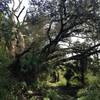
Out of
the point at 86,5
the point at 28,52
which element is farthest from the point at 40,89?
the point at 86,5

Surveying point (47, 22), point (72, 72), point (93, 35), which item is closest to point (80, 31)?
point (93, 35)

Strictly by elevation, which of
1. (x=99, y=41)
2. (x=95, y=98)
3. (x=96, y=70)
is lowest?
(x=95, y=98)

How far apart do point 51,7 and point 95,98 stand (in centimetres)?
413

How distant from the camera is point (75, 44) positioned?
17.0 m

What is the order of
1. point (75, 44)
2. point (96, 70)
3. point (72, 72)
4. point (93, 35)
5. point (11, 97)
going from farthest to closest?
point (72, 72) < point (96, 70) < point (75, 44) < point (93, 35) < point (11, 97)

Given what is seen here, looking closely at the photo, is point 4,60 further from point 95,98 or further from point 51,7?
point 95,98

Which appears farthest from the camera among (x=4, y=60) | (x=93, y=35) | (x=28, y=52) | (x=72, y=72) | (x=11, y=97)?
(x=72, y=72)

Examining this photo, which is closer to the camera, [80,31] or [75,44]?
[80,31]

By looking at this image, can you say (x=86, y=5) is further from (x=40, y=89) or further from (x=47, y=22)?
(x=40, y=89)

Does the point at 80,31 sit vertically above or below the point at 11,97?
above

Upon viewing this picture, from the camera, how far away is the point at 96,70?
18.4m

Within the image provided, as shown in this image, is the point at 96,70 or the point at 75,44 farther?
the point at 96,70

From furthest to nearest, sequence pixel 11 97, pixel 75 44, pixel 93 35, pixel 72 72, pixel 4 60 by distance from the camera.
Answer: pixel 72 72 → pixel 75 44 → pixel 93 35 → pixel 4 60 → pixel 11 97

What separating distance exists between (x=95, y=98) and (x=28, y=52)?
152 inches
